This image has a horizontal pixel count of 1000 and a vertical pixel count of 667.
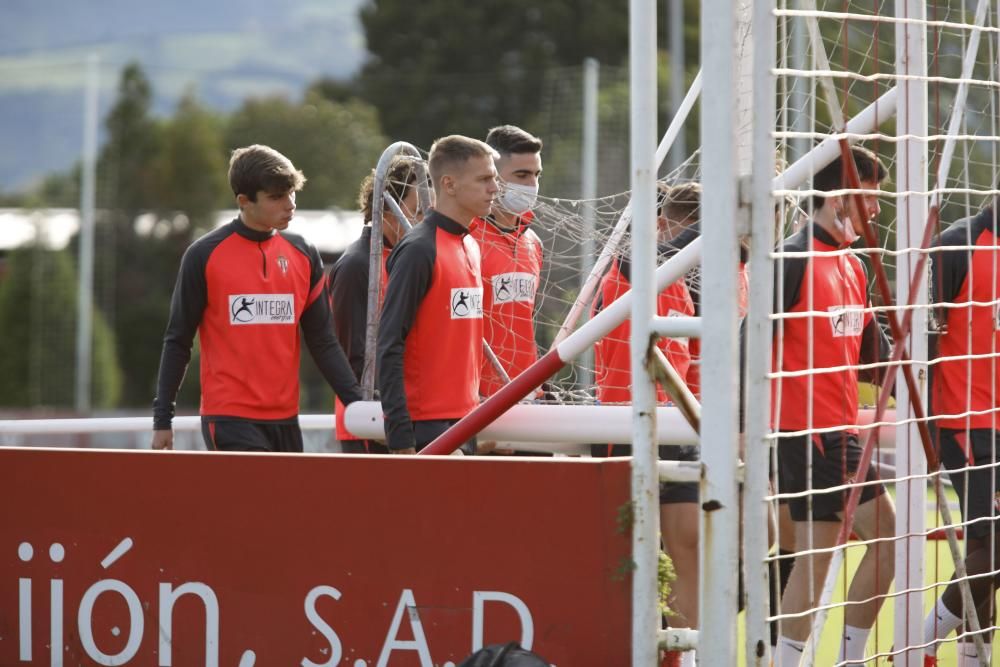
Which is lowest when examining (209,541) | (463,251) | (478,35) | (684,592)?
(684,592)

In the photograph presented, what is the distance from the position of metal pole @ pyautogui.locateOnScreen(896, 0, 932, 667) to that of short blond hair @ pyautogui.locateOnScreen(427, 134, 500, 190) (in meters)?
1.49

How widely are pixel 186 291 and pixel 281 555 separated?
1.81 m

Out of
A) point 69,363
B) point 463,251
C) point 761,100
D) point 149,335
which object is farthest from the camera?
point 149,335

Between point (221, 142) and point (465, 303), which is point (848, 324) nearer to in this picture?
point (465, 303)

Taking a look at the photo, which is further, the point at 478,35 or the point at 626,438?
the point at 478,35

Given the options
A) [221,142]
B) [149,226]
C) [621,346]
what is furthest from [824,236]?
[221,142]

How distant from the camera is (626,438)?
452 centimetres

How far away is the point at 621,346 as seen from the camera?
5980 mm

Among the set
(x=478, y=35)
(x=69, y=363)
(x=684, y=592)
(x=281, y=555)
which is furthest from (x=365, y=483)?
(x=478, y=35)

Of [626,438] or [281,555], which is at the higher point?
[626,438]

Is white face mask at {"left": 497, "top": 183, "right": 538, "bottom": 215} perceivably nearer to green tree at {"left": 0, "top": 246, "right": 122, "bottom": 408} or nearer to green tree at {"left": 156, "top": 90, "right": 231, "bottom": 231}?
green tree at {"left": 0, "top": 246, "right": 122, "bottom": 408}

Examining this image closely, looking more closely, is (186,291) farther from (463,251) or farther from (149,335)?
(149,335)

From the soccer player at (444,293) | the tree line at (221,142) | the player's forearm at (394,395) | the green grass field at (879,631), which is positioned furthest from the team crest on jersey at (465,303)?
the tree line at (221,142)

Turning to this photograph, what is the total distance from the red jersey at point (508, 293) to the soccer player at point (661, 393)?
329 mm
